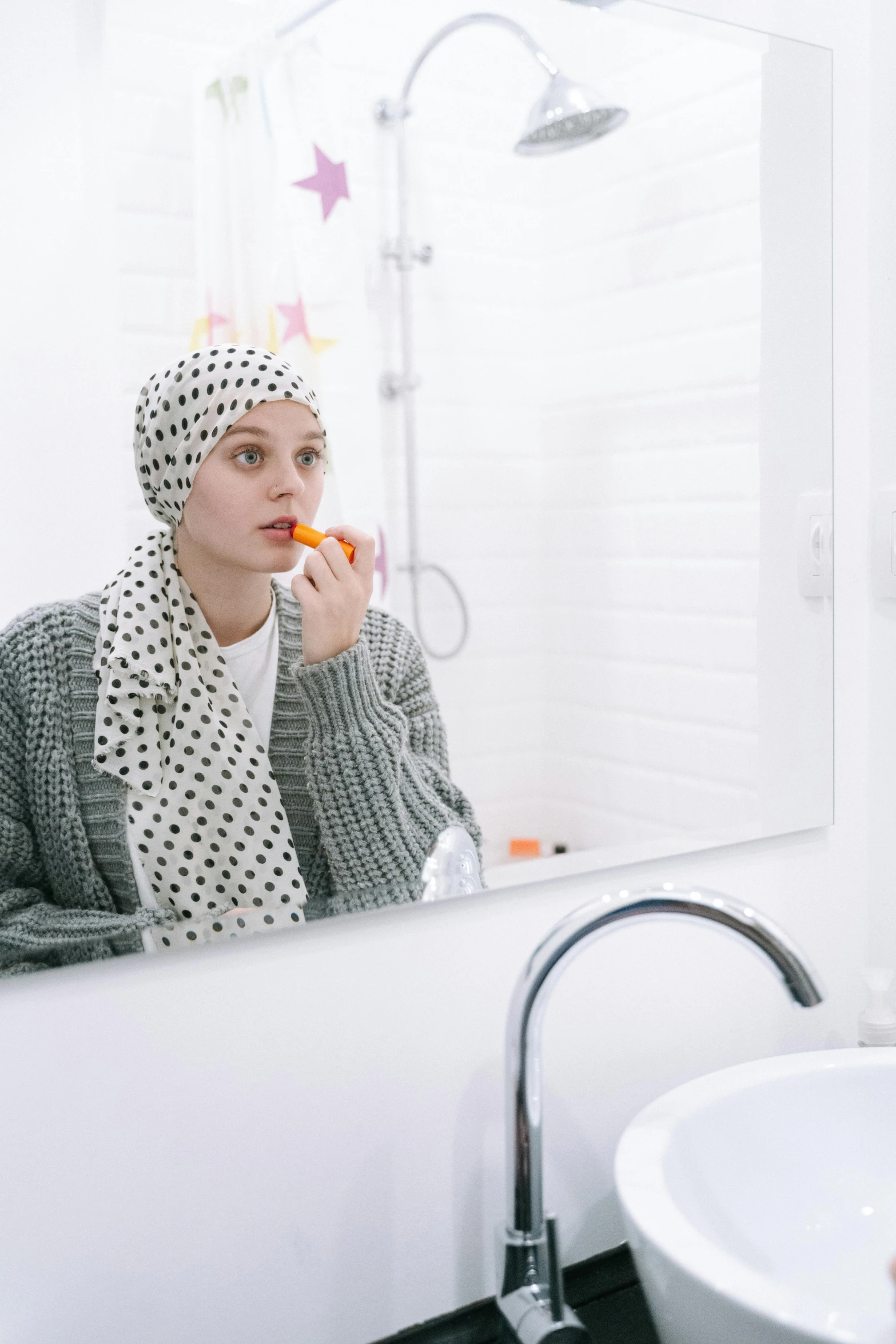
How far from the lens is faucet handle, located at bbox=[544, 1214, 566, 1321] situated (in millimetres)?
874

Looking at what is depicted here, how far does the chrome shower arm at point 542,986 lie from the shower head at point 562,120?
61cm

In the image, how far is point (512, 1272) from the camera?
88 centimetres

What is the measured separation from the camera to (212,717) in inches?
35.6

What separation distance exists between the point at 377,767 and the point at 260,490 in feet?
0.74

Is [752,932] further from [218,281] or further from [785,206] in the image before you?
[785,206]

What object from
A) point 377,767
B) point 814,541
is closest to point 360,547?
point 377,767

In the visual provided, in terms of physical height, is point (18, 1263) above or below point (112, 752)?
below

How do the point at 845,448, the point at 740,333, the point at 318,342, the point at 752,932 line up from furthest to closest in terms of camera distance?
the point at 845,448 → the point at 740,333 → the point at 318,342 → the point at 752,932

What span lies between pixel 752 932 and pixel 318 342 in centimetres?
53

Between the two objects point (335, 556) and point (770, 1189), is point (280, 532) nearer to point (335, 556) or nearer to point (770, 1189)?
point (335, 556)

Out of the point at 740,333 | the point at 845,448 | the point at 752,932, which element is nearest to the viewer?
the point at 752,932

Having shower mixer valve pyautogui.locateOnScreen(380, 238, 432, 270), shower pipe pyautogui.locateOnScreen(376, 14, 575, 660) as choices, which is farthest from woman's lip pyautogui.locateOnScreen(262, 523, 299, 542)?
shower mixer valve pyautogui.locateOnScreen(380, 238, 432, 270)

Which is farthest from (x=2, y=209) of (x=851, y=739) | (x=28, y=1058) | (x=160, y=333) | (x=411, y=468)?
(x=851, y=739)

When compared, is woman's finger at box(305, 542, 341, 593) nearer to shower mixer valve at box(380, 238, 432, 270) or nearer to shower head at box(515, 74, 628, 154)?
shower mixer valve at box(380, 238, 432, 270)
